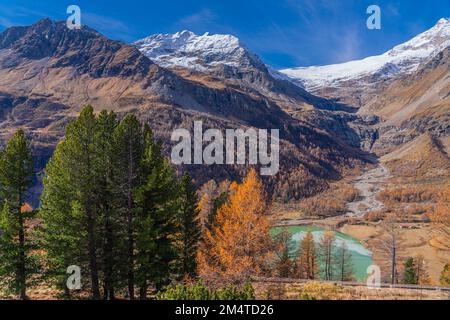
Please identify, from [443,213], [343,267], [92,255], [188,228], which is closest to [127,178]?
[92,255]

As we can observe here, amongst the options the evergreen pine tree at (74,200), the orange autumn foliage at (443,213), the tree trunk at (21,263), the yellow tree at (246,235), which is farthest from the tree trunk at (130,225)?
the orange autumn foliage at (443,213)

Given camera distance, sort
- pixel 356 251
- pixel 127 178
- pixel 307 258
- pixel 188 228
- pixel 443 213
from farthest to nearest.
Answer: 1. pixel 356 251
2. pixel 307 258
3. pixel 188 228
4. pixel 443 213
5. pixel 127 178

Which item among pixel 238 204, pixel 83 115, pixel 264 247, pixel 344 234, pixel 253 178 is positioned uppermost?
pixel 83 115

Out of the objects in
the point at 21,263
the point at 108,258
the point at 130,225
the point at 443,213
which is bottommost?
the point at 21,263

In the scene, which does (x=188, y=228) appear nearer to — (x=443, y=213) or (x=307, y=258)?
(x=443, y=213)

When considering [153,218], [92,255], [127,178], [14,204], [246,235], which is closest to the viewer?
[14,204]

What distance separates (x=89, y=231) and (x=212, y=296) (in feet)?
43.9

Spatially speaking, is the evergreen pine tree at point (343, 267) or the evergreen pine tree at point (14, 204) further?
the evergreen pine tree at point (343, 267)

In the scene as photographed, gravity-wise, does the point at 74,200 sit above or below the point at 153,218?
above

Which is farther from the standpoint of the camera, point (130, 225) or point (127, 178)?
point (130, 225)

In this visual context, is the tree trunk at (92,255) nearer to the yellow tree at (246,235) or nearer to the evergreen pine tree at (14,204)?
the evergreen pine tree at (14,204)

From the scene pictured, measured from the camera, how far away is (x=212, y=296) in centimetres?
1848
